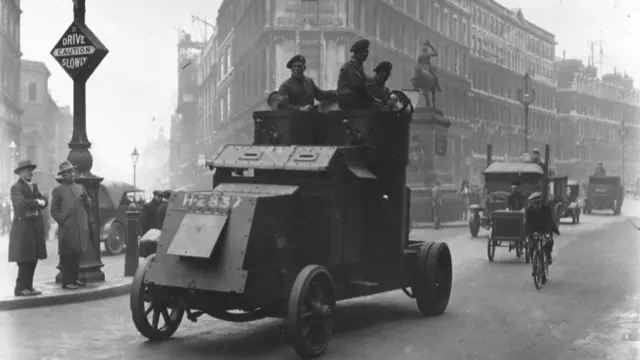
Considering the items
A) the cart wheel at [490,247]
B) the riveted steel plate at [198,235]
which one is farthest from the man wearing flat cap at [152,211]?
the cart wheel at [490,247]

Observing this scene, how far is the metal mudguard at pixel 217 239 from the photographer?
723cm

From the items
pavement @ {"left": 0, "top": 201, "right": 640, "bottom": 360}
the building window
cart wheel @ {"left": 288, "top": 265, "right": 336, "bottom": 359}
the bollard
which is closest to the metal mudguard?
cart wheel @ {"left": 288, "top": 265, "right": 336, "bottom": 359}

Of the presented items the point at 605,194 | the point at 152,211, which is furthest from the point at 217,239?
the point at 605,194

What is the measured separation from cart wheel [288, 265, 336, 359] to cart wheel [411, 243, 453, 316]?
2.21 m

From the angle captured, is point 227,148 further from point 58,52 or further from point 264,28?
point 264,28

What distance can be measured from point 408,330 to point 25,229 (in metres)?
5.32

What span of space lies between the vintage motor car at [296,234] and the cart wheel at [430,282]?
14mm

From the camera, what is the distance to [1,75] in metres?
39.3

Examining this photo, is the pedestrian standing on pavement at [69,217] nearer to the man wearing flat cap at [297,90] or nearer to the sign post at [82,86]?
the sign post at [82,86]

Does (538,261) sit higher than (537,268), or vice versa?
(538,261)

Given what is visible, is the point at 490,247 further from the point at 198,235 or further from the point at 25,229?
the point at 198,235

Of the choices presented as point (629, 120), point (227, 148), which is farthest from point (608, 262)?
point (629, 120)

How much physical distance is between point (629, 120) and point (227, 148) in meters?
78.2

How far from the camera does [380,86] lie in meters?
9.29
